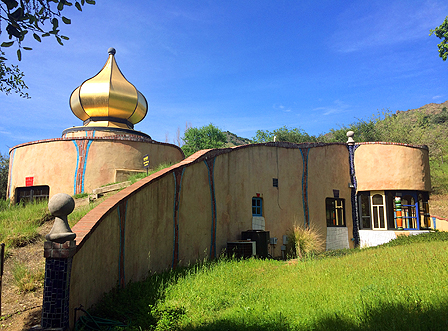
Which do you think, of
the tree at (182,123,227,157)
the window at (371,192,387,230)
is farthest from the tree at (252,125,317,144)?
the window at (371,192,387,230)

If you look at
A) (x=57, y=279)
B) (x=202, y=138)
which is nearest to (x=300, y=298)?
(x=57, y=279)

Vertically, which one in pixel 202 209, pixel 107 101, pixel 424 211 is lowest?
pixel 424 211

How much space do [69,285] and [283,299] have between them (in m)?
3.10

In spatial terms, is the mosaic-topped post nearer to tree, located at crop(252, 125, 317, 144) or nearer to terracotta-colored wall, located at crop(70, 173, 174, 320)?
terracotta-colored wall, located at crop(70, 173, 174, 320)

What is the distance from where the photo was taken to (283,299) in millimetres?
5453

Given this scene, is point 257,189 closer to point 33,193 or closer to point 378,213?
point 378,213

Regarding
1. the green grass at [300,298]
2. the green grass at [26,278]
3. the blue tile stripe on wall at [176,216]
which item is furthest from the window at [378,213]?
the green grass at [26,278]

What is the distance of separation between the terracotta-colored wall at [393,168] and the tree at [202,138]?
24583 mm

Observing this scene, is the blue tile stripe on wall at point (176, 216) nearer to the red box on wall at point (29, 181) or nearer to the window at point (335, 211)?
the window at point (335, 211)

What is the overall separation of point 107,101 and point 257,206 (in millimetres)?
9570

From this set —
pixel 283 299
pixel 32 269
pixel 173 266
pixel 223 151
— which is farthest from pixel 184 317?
pixel 223 151

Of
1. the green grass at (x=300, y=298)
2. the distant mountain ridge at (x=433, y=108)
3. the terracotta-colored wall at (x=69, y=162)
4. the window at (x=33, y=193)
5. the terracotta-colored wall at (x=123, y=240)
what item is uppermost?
the distant mountain ridge at (x=433, y=108)

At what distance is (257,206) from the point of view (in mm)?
11781

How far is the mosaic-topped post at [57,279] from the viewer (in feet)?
14.6
